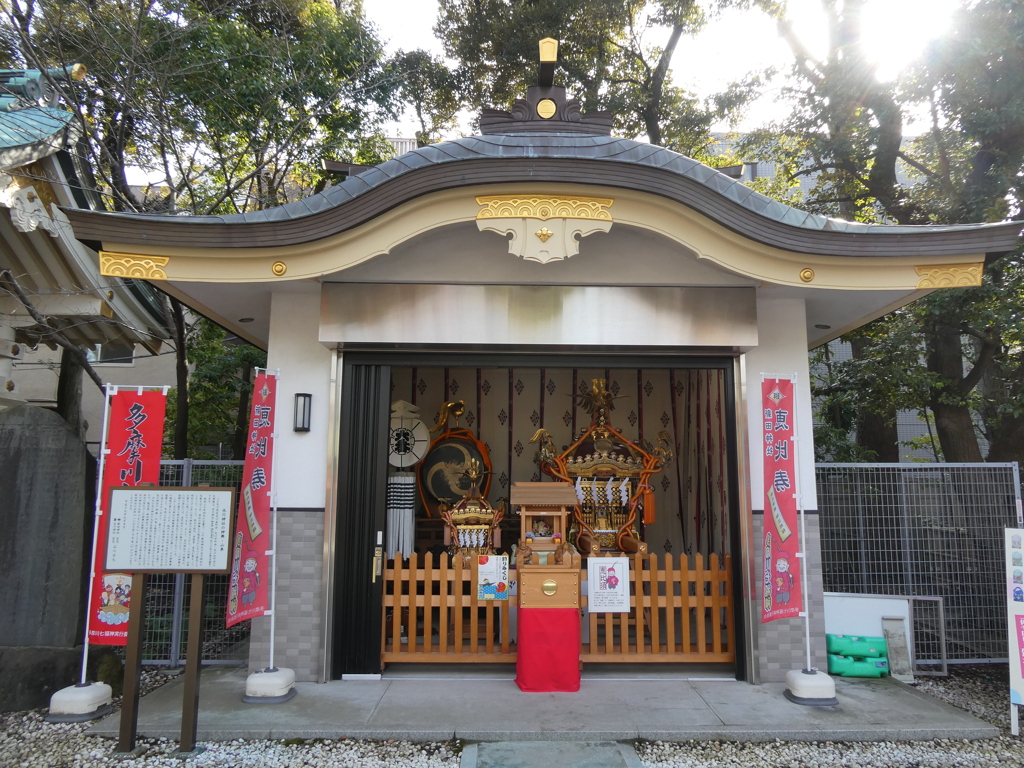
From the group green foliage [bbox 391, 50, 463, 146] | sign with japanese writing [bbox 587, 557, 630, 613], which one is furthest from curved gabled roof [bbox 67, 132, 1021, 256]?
green foliage [bbox 391, 50, 463, 146]

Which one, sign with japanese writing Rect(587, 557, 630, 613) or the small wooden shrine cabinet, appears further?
sign with japanese writing Rect(587, 557, 630, 613)

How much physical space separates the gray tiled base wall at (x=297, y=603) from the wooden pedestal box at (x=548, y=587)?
67.4 inches

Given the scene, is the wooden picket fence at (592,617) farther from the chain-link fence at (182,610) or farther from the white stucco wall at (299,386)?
the chain-link fence at (182,610)

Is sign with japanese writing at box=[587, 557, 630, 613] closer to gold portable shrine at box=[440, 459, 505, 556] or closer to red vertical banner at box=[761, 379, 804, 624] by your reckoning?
red vertical banner at box=[761, 379, 804, 624]

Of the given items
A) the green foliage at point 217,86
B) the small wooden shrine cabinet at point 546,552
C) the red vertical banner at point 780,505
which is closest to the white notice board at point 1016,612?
the red vertical banner at point 780,505

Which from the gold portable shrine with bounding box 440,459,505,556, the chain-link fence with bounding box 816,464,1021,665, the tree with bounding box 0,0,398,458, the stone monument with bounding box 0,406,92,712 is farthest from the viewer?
the tree with bounding box 0,0,398,458

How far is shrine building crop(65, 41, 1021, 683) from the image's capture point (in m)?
4.90

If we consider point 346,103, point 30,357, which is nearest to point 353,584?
point 346,103

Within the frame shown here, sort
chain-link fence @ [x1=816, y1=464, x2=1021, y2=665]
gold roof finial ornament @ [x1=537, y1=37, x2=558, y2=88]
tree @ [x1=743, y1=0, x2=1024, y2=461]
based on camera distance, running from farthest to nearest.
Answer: tree @ [x1=743, y1=0, x2=1024, y2=461], chain-link fence @ [x1=816, y1=464, x2=1021, y2=665], gold roof finial ornament @ [x1=537, y1=37, x2=558, y2=88]

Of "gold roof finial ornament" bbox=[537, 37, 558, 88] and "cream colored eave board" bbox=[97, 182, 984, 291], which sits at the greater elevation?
"gold roof finial ornament" bbox=[537, 37, 558, 88]

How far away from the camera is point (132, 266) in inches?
194

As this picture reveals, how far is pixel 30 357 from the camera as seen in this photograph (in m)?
13.3

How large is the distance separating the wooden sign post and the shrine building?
1.24m

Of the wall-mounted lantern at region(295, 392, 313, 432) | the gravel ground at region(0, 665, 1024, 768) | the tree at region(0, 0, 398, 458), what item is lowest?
the gravel ground at region(0, 665, 1024, 768)
